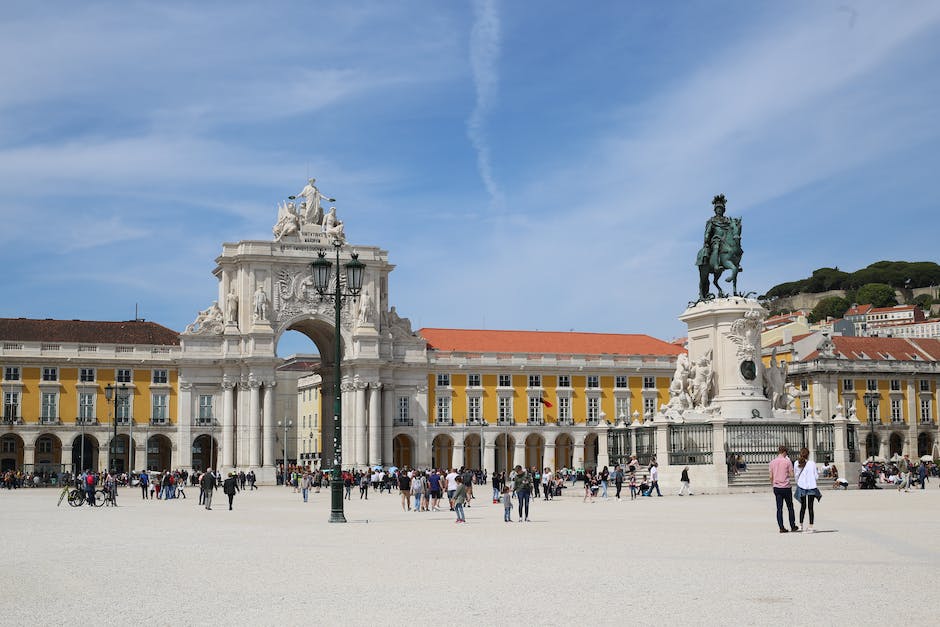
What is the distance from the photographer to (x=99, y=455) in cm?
7856

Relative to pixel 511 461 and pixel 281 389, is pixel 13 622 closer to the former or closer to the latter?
pixel 511 461

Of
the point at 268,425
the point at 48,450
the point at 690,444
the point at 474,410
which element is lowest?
the point at 48,450

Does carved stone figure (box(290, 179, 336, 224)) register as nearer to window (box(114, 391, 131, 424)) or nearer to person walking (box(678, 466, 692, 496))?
window (box(114, 391, 131, 424))

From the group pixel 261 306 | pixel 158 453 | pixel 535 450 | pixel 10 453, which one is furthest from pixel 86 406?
pixel 535 450

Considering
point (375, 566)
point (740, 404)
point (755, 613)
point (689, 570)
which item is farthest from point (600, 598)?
point (740, 404)

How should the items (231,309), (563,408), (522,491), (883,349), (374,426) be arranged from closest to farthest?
(522,491) < (231,309) < (374,426) < (563,408) < (883,349)

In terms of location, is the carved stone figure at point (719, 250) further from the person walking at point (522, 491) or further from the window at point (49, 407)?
the window at point (49, 407)

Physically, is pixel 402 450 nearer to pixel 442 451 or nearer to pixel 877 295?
pixel 442 451

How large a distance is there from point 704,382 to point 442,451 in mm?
51830

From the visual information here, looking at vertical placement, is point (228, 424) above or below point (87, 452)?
above

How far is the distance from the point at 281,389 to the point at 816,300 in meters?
91.3

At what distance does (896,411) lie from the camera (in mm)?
87562

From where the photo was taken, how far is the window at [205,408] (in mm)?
80812

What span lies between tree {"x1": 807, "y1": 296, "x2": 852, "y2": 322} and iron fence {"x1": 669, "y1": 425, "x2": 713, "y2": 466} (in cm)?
13184
